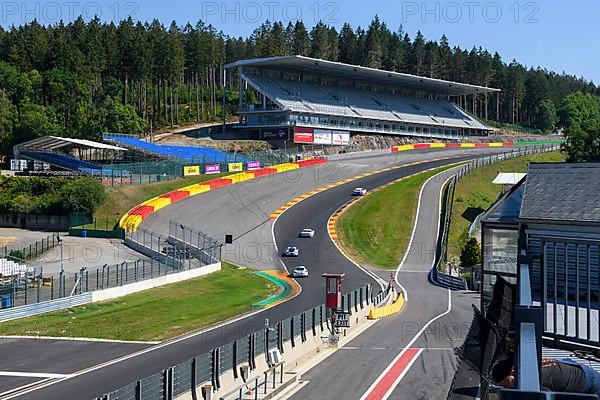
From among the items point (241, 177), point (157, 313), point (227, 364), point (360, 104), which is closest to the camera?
point (227, 364)

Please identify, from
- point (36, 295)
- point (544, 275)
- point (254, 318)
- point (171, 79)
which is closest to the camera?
point (544, 275)

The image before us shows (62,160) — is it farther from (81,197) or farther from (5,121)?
(5,121)

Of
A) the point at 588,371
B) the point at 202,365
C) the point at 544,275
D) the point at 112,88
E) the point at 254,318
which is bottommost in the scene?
the point at 254,318

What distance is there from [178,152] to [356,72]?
47.3 m

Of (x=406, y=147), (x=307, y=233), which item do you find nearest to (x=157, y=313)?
(x=307, y=233)

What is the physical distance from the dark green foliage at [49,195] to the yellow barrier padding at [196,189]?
10533 mm

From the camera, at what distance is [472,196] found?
3450 inches

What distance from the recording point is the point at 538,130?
600ft

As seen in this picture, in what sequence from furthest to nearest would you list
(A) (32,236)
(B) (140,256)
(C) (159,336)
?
(A) (32,236) < (B) (140,256) < (C) (159,336)

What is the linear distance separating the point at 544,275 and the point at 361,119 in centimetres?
13018

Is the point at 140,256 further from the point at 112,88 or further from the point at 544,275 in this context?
the point at 112,88

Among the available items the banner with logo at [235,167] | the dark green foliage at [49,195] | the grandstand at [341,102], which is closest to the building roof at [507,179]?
the banner with logo at [235,167]

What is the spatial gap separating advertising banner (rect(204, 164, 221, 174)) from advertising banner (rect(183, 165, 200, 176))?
5.05ft

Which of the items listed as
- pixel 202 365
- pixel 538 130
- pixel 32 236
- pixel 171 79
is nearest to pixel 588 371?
pixel 202 365
